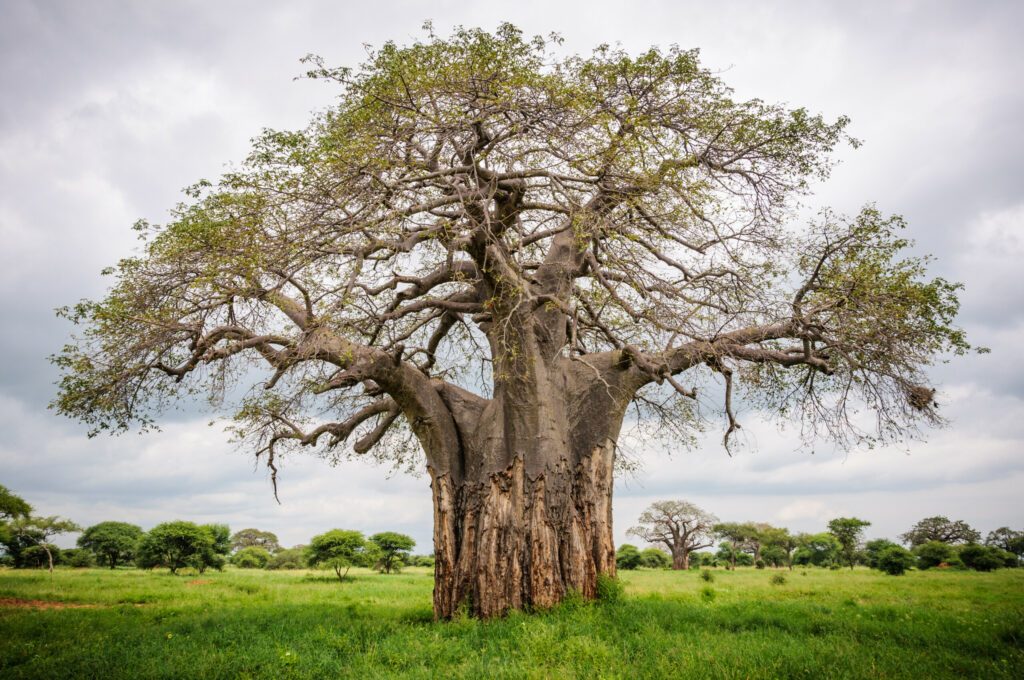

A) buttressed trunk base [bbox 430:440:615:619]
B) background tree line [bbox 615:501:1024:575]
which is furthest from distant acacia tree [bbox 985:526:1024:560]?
buttressed trunk base [bbox 430:440:615:619]

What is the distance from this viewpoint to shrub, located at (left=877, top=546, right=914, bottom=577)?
1069 inches

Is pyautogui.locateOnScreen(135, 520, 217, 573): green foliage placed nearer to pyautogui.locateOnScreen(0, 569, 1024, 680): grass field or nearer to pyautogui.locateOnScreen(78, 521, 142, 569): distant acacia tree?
pyautogui.locateOnScreen(78, 521, 142, 569): distant acacia tree

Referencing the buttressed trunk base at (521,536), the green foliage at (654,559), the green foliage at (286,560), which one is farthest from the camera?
the green foliage at (654,559)

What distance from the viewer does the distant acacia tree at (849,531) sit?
3612 cm

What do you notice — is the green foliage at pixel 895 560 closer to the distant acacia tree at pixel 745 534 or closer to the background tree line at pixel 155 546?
the distant acacia tree at pixel 745 534

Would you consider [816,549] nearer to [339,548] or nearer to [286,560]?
[339,548]

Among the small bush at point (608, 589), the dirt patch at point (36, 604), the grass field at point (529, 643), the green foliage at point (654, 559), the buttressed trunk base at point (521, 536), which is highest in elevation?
the buttressed trunk base at point (521, 536)

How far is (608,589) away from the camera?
10102 mm

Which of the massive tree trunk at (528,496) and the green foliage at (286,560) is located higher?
the massive tree trunk at (528,496)

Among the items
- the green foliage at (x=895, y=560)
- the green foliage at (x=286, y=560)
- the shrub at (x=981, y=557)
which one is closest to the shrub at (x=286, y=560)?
the green foliage at (x=286, y=560)

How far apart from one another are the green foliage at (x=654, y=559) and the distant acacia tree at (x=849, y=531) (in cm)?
1454

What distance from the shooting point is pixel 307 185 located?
9.49m

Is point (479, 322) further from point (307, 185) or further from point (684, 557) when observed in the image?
point (684, 557)

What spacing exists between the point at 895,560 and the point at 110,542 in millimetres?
38626
